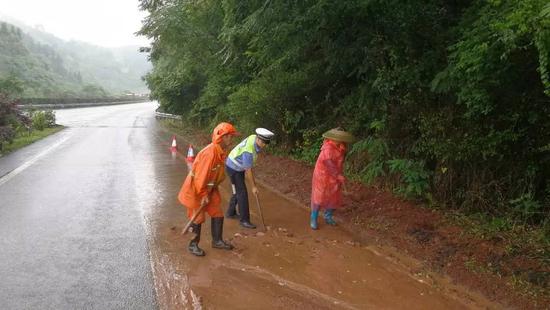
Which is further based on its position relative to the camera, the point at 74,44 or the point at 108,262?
the point at 74,44

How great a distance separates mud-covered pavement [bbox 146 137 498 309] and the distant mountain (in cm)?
3833

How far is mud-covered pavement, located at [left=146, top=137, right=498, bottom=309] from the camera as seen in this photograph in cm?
473

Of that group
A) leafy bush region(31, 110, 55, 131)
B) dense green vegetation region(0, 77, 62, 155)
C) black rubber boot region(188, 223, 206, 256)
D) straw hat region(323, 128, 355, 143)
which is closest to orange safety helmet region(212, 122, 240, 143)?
black rubber boot region(188, 223, 206, 256)

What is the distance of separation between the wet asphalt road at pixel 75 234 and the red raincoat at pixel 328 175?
2.57m

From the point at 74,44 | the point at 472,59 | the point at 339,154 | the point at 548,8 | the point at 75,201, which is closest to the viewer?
the point at 548,8

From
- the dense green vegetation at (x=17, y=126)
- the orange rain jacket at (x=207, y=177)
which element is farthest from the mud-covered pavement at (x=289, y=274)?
the dense green vegetation at (x=17, y=126)

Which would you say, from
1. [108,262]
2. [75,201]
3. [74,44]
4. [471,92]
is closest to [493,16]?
[471,92]

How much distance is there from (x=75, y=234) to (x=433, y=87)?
5.52 meters

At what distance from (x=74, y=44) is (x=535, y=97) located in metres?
170

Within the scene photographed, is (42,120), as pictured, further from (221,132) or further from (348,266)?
(348,266)

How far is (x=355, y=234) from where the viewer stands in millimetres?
6914

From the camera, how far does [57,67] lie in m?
88.6

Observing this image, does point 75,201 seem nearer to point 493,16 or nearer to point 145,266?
point 145,266

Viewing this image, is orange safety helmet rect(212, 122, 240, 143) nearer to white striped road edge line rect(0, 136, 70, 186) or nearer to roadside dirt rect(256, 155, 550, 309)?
roadside dirt rect(256, 155, 550, 309)
